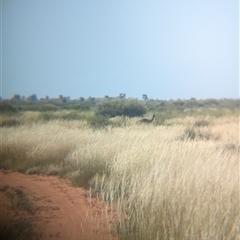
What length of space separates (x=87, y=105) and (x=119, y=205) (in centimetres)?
130

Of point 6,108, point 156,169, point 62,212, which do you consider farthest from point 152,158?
point 6,108

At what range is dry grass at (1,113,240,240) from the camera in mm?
3074

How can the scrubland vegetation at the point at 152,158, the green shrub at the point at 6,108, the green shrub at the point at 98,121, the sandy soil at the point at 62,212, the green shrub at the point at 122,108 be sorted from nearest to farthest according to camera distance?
the scrubland vegetation at the point at 152,158 < the sandy soil at the point at 62,212 < the green shrub at the point at 122,108 < the green shrub at the point at 98,121 < the green shrub at the point at 6,108

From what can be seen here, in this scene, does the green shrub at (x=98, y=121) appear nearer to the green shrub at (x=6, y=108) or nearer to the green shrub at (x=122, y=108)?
the green shrub at (x=122, y=108)

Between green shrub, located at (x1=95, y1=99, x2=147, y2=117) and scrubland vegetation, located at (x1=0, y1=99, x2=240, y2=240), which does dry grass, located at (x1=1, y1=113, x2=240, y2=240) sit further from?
green shrub, located at (x1=95, y1=99, x2=147, y2=117)

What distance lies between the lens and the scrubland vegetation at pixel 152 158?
319 cm

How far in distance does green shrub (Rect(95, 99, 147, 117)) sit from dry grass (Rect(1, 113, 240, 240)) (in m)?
0.13

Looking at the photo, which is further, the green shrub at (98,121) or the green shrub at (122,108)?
the green shrub at (98,121)

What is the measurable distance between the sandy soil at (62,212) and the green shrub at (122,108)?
1075 millimetres

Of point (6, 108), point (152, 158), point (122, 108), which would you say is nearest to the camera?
point (122, 108)

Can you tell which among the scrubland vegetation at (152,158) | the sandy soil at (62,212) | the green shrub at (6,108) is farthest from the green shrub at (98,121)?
the green shrub at (6,108)

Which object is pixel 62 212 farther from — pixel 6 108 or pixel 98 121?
pixel 6 108

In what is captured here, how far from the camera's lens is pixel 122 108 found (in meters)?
3.49

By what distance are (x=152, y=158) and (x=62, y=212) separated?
1.29m
